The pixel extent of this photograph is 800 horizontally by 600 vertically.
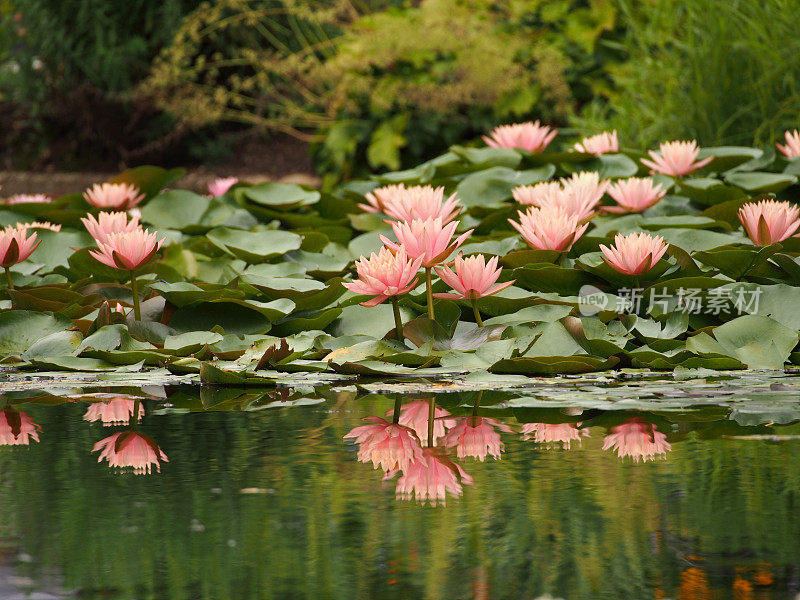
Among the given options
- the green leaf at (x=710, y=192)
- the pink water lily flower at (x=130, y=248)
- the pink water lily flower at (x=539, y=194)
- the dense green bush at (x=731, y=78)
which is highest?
the dense green bush at (x=731, y=78)

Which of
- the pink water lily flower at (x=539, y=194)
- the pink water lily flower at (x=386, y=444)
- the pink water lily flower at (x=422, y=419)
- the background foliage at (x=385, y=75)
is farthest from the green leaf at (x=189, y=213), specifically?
the background foliage at (x=385, y=75)

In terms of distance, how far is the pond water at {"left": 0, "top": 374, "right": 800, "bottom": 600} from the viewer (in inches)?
31.0

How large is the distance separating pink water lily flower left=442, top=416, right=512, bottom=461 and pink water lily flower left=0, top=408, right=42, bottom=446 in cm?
60

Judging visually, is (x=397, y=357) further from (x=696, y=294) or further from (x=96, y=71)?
(x=96, y=71)

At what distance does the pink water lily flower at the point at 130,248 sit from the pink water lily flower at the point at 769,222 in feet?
4.21

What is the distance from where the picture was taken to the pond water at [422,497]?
0.79 metres

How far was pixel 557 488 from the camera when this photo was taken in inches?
41.2

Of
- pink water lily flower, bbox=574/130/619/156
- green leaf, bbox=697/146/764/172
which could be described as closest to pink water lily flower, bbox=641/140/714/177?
green leaf, bbox=697/146/764/172

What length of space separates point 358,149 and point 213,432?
Result: 18.3 ft

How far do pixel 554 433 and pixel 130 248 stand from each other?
95 centimetres

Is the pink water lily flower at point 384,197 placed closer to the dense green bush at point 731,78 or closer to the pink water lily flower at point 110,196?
the pink water lily flower at point 110,196

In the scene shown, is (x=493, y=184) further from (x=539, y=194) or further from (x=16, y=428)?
(x=16, y=428)

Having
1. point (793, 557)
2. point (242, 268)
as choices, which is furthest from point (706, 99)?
point (793, 557)

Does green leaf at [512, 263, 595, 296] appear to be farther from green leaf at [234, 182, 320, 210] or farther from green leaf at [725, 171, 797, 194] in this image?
green leaf at [234, 182, 320, 210]
